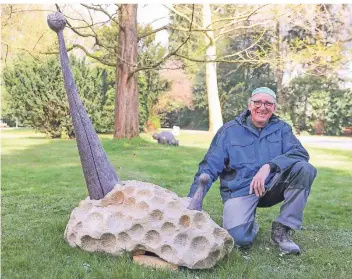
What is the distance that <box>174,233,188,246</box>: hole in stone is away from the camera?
8.79ft

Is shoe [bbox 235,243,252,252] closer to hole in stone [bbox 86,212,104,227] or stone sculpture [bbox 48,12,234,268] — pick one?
stone sculpture [bbox 48,12,234,268]

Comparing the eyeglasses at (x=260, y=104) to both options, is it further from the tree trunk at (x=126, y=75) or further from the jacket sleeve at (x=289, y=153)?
the tree trunk at (x=126, y=75)

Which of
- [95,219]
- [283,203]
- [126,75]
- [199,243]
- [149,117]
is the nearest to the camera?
[199,243]

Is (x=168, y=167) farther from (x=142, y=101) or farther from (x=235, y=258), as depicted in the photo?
(x=142, y=101)

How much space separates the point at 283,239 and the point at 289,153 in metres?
0.61

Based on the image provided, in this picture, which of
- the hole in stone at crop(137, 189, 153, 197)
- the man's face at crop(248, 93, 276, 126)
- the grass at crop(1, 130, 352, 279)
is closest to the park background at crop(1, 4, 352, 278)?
the grass at crop(1, 130, 352, 279)

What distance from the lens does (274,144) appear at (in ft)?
11.0

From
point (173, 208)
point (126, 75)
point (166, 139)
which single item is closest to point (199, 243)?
point (173, 208)

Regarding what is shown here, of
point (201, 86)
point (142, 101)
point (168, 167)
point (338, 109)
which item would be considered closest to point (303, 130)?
point (338, 109)

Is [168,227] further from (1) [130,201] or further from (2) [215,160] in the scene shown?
(2) [215,160]

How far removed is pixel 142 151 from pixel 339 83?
14426 mm

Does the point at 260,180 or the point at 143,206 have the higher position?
the point at 260,180

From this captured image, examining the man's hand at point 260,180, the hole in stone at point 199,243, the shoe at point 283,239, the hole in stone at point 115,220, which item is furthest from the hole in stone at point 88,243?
the shoe at point 283,239

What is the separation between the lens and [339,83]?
843 inches
